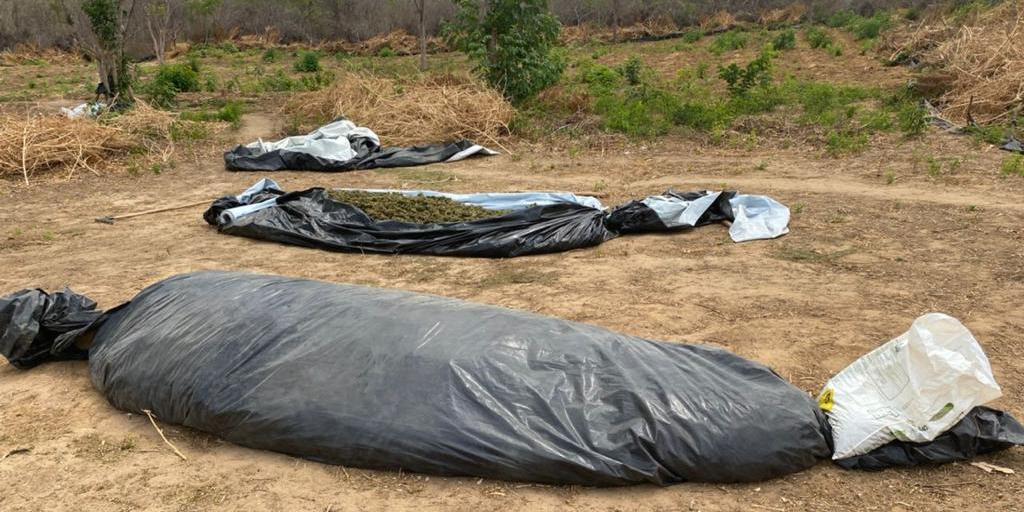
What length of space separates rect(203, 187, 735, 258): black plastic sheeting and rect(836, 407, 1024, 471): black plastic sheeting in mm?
3036

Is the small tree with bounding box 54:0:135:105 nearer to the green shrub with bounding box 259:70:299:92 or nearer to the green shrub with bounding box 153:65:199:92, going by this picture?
the green shrub with bounding box 153:65:199:92

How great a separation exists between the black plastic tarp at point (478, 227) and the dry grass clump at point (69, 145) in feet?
12.4

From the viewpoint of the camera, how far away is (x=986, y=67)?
9.46m

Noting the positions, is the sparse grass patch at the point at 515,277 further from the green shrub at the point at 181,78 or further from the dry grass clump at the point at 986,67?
the green shrub at the point at 181,78

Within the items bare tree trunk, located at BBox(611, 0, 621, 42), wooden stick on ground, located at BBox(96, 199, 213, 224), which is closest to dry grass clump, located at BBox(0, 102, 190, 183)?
wooden stick on ground, located at BBox(96, 199, 213, 224)

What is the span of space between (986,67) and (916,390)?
8746 mm

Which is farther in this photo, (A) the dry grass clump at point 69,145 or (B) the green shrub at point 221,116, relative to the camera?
(B) the green shrub at point 221,116

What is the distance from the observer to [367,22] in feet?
85.8

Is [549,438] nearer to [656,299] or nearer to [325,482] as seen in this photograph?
[325,482]

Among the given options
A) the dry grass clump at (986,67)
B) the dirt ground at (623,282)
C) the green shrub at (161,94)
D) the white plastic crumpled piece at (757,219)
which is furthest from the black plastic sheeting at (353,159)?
the dry grass clump at (986,67)

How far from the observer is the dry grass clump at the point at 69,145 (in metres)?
8.43

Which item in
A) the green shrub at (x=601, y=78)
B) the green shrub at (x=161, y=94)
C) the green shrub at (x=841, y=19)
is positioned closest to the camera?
the green shrub at (x=161, y=94)

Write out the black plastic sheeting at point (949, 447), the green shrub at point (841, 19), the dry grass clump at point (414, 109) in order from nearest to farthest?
the black plastic sheeting at point (949, 447) < the dry grass clump at point (414, 109) < the green shrub at point (841, 19)

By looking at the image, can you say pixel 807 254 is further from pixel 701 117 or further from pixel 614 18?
pixel 614 18
